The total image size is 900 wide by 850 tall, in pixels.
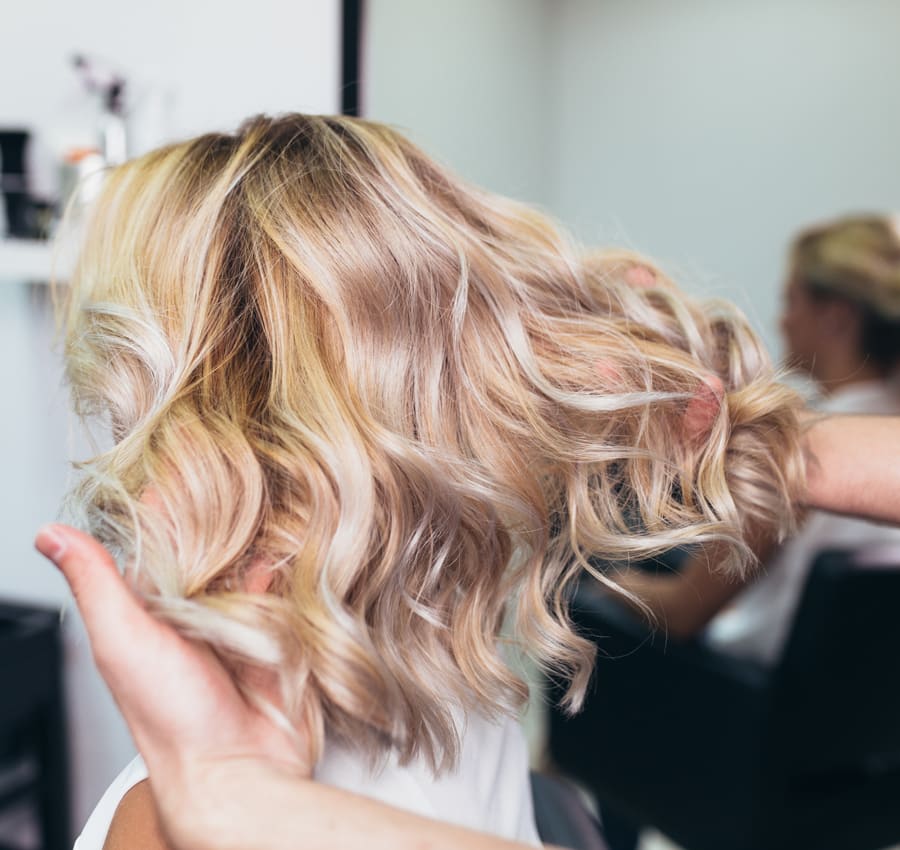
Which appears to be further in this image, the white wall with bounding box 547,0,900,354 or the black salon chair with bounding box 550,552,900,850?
the white wall with bounding box 547,0,900,354

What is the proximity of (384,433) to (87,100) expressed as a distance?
96cm

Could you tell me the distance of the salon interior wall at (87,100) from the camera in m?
1.18

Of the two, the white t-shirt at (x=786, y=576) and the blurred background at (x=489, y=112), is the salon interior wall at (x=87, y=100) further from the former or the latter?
the white t-shirt at (x=786, y=576)

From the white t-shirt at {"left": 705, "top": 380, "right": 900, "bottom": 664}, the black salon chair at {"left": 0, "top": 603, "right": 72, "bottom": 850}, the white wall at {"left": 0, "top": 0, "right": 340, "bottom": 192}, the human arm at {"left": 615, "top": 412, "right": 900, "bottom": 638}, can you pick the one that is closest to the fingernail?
the human arm at {"left": 615, "top": 412, "right": 900, "bottom": 638}

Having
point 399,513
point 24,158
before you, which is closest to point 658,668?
point 399,513

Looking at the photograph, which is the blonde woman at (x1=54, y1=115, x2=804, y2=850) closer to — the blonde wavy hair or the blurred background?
the blonde wavy hair

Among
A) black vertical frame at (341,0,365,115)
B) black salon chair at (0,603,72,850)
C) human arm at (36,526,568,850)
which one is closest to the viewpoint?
human arm at (36,526,568,850)

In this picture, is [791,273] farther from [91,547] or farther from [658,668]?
[91,547]

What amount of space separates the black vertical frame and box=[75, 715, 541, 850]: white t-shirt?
86 centimetres

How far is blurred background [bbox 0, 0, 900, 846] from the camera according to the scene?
47.2 inches

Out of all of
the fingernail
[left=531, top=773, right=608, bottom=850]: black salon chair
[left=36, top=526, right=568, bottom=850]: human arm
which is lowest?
[left=531, top=773, right=608, bottom=850]: black salon chair

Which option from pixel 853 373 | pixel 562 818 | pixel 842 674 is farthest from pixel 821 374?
pixel 562 818

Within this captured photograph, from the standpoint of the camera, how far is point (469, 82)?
5.81 feet

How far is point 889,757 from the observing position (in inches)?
54.3
